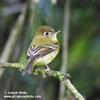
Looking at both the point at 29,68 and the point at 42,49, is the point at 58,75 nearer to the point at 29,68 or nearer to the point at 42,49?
the point at 29,68

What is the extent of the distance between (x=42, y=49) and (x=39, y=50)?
5 cm

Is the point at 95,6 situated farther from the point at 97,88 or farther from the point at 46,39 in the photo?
the point at 46,39

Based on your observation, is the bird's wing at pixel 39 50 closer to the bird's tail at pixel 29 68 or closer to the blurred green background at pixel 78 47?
the bird's tail at pixel 29 68

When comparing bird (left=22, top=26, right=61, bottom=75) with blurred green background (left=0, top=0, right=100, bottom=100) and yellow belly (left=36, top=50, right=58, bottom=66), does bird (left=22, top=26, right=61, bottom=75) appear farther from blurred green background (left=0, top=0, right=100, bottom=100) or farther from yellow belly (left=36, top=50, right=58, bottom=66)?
blurred green background (left=0, top=0, right=100, bottom=100)

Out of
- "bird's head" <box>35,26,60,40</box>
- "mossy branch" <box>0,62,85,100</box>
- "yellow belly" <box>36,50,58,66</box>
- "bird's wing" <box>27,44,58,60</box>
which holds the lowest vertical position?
"mossy branch" <box>0,62,85,100</box>

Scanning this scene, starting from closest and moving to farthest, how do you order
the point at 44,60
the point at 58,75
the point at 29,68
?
1. the point at 58,75
2. the point at 29,68
3. the point at 44,60

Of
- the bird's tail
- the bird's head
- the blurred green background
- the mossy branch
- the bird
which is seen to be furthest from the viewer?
the blurred green background

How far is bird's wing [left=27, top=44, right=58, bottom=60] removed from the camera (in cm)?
325

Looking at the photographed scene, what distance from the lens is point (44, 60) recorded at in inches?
129

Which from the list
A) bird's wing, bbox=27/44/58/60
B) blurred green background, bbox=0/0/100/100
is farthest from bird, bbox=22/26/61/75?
blurred green background, bbox=0/0/100/100

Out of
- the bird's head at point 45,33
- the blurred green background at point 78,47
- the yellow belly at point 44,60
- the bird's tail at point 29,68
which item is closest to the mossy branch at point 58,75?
the bird's tail at point 29,68

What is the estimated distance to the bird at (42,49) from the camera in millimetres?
3244

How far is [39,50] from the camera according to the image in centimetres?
331

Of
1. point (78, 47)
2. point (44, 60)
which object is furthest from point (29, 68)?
point (78, 47)
